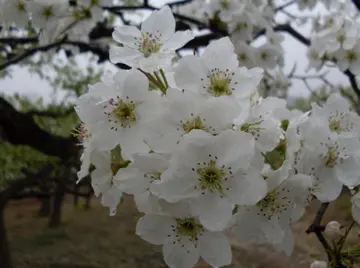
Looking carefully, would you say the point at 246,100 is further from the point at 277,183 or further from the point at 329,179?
the point at 329,179

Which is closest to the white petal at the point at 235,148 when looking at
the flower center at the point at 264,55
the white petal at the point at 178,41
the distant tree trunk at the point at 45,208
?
the white petal at the point at 178,41

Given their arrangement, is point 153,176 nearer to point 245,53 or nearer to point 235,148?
point 235,148

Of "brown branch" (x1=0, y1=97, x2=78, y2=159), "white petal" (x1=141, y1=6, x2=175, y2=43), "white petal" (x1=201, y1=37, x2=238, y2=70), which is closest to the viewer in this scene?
"white petal" (x1=201, y1=37, x2=238, y2=70)

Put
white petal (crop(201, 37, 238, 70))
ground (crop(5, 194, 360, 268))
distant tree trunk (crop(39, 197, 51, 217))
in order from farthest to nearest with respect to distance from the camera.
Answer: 1. distant tree trunk (crop(39, 197, 51, 217))
2. ground (crop(5, 194, 360, 268))
3. white petal (crop(201, 37, 238, 70))

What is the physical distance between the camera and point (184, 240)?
0.66 metres

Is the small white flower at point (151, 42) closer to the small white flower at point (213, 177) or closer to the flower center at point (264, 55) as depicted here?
the small white flower at point (213, 177)

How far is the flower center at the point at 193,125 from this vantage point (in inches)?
23.0

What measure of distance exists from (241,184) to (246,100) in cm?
13

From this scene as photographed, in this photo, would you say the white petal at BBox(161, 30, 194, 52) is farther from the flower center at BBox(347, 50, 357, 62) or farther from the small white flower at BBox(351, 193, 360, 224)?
the flower center at BBox(347, 50, 357, 62)

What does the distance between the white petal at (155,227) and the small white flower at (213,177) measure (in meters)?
0.08

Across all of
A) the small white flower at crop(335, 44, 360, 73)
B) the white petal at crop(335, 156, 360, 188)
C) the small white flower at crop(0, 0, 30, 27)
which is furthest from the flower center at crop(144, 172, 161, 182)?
the small white flower at crop(335, 44, 360, 73)

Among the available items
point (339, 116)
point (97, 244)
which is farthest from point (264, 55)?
point (97, 244)

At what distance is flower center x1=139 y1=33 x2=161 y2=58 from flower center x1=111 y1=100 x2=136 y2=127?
0.10m

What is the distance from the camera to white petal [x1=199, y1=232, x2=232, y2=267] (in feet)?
2.11
